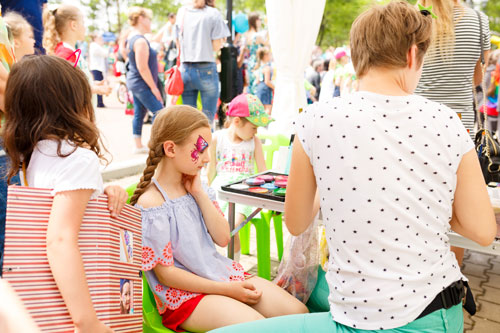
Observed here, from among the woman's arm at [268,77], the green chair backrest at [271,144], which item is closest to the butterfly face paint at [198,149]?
the green chair backrest at [271,144]

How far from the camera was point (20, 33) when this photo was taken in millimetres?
2500

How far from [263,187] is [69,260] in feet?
3.91

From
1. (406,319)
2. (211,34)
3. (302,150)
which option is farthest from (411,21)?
(211,34)

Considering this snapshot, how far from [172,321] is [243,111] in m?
1.73

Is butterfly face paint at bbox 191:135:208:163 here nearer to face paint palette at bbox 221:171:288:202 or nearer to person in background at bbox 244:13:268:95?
face paint palette at bbox 221:171:288:202

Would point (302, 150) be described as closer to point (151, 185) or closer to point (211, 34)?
point (151, 185)

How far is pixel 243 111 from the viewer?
3113mm

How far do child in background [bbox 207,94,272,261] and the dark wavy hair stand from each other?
1.83 m

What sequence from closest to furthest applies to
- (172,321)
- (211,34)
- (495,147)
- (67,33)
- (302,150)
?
(302,150) < (172,321) < (495,147) < (67,33) < (211,34)

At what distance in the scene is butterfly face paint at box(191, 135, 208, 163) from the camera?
181 centimetres

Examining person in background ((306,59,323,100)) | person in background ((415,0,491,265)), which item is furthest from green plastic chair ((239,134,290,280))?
person in background ((306,59,323,100))

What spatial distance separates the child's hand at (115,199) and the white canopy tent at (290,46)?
10.3 feet

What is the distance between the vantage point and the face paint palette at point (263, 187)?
2051mm

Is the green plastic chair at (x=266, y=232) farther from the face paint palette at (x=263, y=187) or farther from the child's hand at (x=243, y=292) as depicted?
the child's hand at (x=243, y=292)
